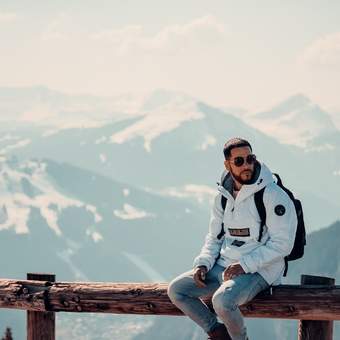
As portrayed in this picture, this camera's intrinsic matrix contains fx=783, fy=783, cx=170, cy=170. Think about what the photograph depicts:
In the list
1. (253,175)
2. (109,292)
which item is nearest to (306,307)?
(253,175)

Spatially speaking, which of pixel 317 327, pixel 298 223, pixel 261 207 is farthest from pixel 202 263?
pixel 317 327

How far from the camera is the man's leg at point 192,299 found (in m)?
9.28

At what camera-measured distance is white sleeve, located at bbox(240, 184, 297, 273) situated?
8.79m

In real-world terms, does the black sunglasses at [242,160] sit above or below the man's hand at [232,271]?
above

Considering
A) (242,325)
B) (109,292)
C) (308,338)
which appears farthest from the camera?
(109,292)

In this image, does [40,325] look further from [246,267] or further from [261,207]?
[261,207]

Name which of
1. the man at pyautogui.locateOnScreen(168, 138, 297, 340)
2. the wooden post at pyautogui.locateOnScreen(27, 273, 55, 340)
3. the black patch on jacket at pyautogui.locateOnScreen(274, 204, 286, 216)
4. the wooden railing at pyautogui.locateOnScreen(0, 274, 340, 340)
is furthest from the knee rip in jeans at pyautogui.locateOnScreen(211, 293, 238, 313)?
the wooden post at pyautogui.locateOnScreen(27, 273, 55, 340)

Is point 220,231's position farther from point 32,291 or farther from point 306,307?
point 32,291

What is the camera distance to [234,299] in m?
8.74

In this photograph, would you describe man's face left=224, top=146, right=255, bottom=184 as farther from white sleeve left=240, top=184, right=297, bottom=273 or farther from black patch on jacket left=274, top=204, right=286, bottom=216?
black patch on jacket left=274, top=204, right=286, bottom=216

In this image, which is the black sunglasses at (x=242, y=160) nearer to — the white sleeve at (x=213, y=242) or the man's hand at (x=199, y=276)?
the white sleeve at (x=213, y=242)

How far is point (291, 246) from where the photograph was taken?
28.9 feet

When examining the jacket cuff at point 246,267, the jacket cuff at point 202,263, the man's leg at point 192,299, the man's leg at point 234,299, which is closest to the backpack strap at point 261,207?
the jacket cuff at point 246,267

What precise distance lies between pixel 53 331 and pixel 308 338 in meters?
3.32
